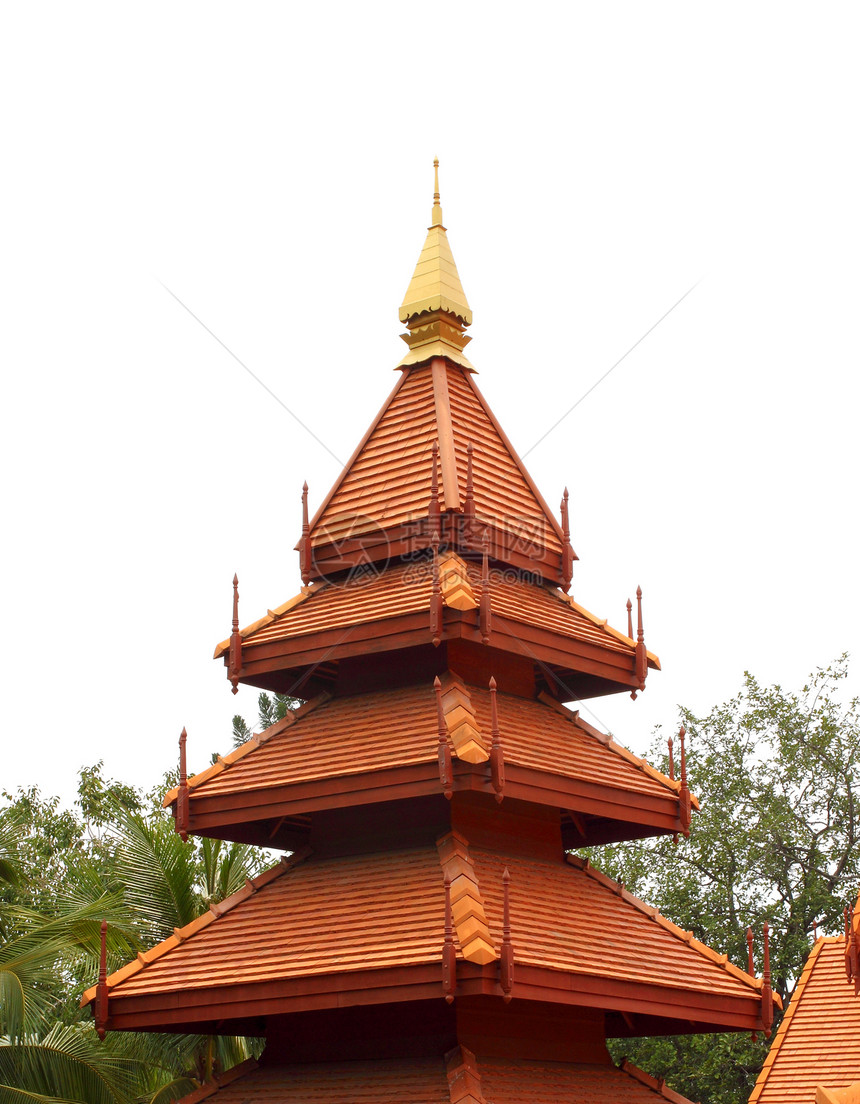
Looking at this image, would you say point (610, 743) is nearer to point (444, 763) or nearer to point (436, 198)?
point (444, 763)

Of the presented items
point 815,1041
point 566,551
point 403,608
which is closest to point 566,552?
point 566,551

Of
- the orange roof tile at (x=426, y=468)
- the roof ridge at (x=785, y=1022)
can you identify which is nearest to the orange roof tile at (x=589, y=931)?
the orange roof tile at (x=426, y=468)

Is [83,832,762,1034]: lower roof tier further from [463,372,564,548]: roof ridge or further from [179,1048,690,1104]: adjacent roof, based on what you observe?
[463,372,564,548]: roof ridge

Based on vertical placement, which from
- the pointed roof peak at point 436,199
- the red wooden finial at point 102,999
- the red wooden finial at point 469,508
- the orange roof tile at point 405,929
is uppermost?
the pointed roof peak at point 436,199

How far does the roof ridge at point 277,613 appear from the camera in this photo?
578 inches

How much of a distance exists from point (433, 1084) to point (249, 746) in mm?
4311

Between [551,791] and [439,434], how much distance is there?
4.55 metres

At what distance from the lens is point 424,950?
37.0ft

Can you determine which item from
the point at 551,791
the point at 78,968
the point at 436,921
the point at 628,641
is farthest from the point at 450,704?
the point at 78,968

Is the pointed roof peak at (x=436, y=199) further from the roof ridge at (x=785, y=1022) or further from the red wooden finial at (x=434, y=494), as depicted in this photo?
the roof ridge at (x=785, y=1022)

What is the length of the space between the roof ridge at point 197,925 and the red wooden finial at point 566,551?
14.9ft

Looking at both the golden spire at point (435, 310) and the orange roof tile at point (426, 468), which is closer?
the orange roof tile at point (426, 468)

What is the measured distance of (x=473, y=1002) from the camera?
12109 mm

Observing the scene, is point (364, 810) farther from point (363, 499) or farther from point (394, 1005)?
point (363, 499)
